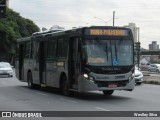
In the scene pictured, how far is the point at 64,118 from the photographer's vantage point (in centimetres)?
1259

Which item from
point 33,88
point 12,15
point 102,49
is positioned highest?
point 12,15

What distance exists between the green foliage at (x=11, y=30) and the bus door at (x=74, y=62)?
60208 mm

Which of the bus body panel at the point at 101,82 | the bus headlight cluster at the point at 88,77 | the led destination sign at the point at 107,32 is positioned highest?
the led destination sign at the point at 107,32

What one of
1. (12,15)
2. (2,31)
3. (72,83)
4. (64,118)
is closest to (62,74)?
(72,83)

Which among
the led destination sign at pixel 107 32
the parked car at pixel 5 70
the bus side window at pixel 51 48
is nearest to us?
the led destination sign at pixel 107 32

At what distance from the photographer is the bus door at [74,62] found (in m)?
18.8

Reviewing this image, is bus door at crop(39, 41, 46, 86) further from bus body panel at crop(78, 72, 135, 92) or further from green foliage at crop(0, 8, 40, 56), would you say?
green foliage at crop(0, 8, 40, 56)

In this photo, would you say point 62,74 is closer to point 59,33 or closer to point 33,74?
point 59,33

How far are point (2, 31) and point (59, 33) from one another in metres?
59.0

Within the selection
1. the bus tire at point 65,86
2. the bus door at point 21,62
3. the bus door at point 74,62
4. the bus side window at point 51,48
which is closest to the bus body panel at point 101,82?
the bus door at point 74,62

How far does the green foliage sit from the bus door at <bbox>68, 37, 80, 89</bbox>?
60.2 metres

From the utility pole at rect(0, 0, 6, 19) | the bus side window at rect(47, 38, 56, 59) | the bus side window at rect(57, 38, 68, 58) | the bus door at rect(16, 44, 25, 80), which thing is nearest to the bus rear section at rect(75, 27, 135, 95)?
the bus side window at rect(57, 38, 68, 58)

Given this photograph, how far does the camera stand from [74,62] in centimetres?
1908

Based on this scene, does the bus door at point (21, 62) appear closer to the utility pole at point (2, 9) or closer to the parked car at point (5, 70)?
the utility pole at point (2, 9)
